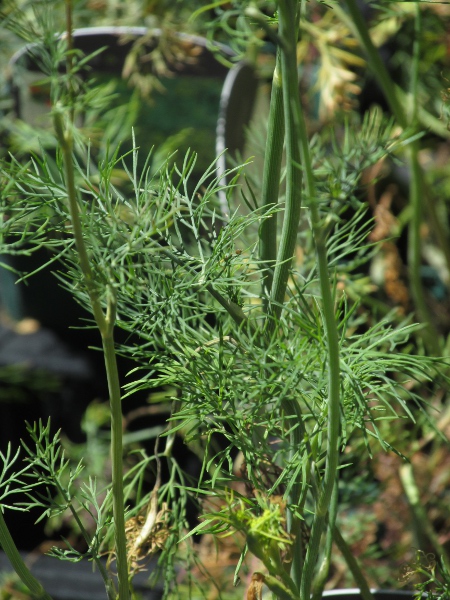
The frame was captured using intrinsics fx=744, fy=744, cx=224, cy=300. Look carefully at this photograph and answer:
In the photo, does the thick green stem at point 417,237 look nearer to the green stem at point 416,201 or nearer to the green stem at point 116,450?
the green stem at point 416,201

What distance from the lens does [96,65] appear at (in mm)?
778

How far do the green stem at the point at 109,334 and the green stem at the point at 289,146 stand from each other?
55 millimetres

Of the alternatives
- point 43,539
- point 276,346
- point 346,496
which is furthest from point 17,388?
point 276,346

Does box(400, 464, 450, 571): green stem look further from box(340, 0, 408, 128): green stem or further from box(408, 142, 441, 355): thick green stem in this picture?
box(340, 0, 408, 128): green stem

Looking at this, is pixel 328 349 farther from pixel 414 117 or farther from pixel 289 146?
pixel 414 117

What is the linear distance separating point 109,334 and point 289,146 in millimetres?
81

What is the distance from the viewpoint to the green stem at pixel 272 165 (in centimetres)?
26

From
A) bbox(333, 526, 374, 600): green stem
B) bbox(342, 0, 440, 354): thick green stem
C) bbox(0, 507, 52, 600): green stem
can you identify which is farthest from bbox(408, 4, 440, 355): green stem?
bbox(0, 507, 52, 600): green stem

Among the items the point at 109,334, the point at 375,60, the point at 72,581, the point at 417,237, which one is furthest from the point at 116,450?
the point at 72,581

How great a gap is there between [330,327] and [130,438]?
461 mm

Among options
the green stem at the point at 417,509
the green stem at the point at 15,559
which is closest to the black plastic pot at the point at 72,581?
the green stem at the point at 417,509

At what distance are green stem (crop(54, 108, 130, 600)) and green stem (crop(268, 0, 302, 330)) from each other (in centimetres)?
6

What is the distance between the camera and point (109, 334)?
0.75ft

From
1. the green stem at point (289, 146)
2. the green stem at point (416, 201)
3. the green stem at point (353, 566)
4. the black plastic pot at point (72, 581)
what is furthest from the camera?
the black plastic pot at point (72, 581)
